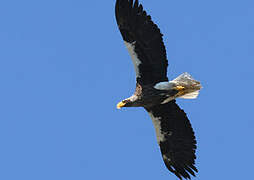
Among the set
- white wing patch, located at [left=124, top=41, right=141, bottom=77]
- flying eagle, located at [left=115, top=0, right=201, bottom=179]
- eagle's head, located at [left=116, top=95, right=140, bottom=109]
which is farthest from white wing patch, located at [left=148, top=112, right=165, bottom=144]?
white wing patch, located at [left=124, top=41, right=141, bottom=77]

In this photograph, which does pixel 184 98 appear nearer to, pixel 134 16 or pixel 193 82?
pixel 193 82

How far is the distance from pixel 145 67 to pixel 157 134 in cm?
207

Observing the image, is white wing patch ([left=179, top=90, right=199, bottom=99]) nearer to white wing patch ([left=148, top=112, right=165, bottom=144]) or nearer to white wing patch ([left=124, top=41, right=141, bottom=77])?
white wing patch ([left=148, top=112, right=165, bottom=144])

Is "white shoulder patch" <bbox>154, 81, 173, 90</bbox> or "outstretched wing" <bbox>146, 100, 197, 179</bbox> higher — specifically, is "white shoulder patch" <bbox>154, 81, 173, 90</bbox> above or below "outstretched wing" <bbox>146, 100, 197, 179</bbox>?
above

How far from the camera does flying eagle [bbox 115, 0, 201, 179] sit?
13.5m

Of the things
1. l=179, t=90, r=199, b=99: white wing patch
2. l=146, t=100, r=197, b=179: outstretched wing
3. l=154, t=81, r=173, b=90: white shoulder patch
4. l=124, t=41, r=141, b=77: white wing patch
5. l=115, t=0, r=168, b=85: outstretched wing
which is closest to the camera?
l=115, t=0, r=168, b=85: outstretched wing

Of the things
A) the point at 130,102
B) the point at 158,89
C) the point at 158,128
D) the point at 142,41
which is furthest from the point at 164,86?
the point at 158,128

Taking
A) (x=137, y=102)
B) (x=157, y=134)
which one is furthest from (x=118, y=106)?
(x=157, y=134)

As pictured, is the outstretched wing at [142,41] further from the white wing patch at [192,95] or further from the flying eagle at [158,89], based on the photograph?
the white wing patch at [192,95]

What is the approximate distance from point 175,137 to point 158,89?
166cm

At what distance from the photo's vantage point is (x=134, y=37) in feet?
44.9

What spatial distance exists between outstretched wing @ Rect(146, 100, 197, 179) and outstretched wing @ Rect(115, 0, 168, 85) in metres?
1.10

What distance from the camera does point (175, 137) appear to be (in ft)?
48.9

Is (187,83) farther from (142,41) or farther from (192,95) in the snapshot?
(142,41)
